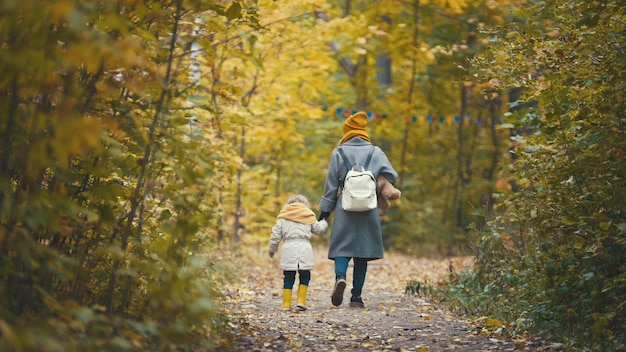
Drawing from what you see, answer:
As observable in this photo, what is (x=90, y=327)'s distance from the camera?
3.72 metres

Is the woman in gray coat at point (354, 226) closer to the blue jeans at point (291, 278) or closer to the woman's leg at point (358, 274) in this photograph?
the woman's leg at point (358, 274)

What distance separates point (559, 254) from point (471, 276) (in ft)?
8.49

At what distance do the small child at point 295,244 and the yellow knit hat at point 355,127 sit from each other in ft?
2.93

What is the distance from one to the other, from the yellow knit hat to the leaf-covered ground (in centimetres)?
178

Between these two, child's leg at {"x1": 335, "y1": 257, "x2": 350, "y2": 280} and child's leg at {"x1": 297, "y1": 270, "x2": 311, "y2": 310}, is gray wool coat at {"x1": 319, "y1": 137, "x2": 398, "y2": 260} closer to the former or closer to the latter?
child's leg at {"x1": 335, "y1": 257, "x2": 350, "y2": 280}

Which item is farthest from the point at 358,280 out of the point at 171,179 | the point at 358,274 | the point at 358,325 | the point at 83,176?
the point at 83,176

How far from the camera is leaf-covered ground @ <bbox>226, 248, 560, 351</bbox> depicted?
218 inches

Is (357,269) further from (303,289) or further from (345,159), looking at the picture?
(345,159)

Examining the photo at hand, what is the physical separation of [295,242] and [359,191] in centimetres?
86

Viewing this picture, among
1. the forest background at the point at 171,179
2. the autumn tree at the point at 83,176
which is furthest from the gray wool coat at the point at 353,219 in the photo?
the autumn tree at the point at 83,176

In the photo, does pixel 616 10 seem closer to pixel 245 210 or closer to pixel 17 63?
pixel 17 63

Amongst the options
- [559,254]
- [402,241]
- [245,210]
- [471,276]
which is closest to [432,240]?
[402,241]

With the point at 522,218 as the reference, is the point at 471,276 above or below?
below

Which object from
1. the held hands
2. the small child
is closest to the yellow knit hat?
the held hands
